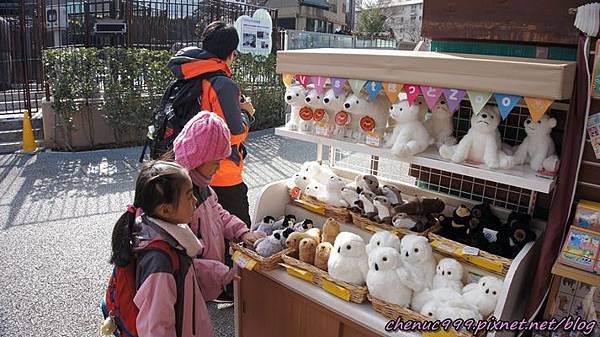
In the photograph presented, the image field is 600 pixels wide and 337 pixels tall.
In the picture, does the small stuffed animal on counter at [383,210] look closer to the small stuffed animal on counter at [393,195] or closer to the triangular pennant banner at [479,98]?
the small stuffed animal on counter at [393,195]

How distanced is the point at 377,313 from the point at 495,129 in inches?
35.8

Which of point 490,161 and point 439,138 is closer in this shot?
point 490,161

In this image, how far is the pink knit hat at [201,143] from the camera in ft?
6.46

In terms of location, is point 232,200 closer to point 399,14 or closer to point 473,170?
point 473,170

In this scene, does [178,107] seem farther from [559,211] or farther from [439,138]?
[559,211]

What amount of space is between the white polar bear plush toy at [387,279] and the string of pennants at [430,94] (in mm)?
649

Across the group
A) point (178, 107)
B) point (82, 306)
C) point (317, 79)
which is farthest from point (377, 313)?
point (82, 306)

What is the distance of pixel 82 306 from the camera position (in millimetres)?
3057

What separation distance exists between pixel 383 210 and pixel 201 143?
3.10 feet

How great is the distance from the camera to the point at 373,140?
223cm

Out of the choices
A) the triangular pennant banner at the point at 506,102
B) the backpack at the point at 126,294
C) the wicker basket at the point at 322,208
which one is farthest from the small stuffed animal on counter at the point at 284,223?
the triangular pennant banner at the point at 506,102

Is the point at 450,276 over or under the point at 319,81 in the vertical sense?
under

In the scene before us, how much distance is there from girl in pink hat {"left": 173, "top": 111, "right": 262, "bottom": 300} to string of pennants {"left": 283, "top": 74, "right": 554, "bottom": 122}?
571 mm

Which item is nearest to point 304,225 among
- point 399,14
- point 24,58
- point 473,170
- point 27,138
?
point 473,170
